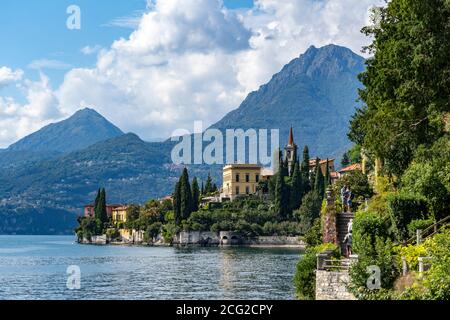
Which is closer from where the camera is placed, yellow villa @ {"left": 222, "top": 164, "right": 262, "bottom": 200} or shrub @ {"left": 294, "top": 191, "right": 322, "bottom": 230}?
shrub @ {"left": 294, "top": 191, "right": 322, "bottom": 230}

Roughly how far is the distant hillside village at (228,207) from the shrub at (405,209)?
220 ft

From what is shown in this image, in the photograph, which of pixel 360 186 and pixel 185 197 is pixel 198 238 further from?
pixel 360 186

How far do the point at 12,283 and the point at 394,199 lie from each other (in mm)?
27257

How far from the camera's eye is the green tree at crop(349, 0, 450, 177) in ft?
83.5

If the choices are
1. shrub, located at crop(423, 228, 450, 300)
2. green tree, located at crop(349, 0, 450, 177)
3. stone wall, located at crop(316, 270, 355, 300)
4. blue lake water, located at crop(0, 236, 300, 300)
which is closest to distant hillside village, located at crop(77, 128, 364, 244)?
blue lake water, located at crop(0, 236, 300, 300)

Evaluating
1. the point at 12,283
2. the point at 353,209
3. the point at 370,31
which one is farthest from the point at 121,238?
the point at 370,31

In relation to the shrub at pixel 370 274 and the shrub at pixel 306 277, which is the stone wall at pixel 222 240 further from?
the shrub at pixel 370 274

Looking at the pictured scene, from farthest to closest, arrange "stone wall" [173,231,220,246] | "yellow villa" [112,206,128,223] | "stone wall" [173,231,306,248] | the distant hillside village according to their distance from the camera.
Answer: "yellow villa" [112,206,128,223] → "stone wall" [173,231,220,246] → the distant hillside village → "stone wall" [173,231,306,248]

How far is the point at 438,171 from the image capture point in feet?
88.4

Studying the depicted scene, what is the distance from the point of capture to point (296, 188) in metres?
110

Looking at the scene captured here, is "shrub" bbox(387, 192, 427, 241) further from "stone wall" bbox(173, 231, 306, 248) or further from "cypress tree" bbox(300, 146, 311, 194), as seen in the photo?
"cypress tree" bbox(300, 146, 311, 194)

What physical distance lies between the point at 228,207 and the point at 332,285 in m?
97.2

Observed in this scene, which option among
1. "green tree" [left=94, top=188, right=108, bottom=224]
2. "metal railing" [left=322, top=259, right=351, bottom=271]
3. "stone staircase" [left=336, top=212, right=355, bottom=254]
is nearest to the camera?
"metal railing" [left=322, top=259, right=351, bottom=271]

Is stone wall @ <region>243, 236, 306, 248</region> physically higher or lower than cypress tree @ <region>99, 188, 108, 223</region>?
lower
